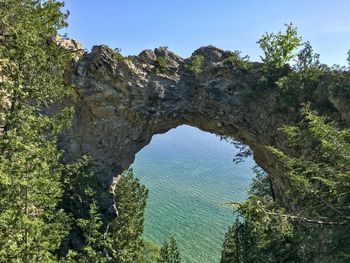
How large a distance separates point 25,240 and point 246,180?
82815 millimetres

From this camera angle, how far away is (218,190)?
81.2m

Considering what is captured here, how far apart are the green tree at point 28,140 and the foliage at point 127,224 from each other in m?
13.8

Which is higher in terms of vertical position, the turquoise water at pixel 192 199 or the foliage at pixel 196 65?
the foliage at pixel 196 65

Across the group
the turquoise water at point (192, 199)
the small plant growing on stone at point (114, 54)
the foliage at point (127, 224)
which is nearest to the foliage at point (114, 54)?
the small plant growing on stone at point (114, 54)

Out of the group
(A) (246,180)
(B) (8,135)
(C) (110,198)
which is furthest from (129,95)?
(A) (246,180)

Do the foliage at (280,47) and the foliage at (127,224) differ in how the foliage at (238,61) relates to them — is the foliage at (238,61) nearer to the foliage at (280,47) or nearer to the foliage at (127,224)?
the foliage at (280,47)

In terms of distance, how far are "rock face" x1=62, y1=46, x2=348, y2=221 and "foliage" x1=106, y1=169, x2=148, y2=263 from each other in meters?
2.46

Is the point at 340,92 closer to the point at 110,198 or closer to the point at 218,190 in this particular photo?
the point at 110,198

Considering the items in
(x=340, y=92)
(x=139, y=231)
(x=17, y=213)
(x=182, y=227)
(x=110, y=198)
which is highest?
(x=340, y=92)

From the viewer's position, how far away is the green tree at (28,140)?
11.1m

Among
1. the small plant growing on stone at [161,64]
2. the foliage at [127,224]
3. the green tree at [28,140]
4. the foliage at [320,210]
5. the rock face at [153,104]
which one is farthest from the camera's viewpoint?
the small plant growing on stone at [161,64]

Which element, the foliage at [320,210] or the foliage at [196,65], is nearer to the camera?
the foliage at [320,210]

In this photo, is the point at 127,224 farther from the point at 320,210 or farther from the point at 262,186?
the point at 320,210

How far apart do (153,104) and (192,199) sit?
50.0 m
